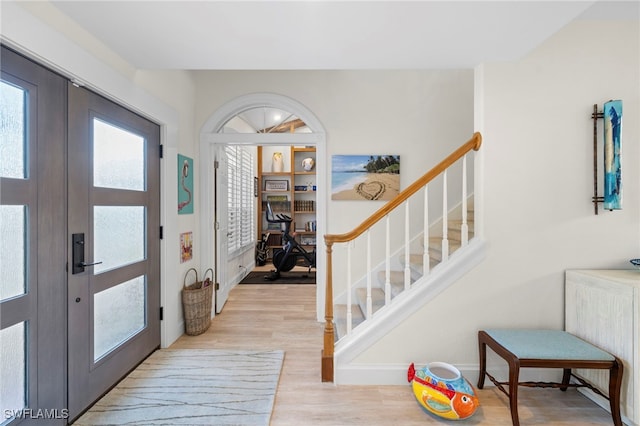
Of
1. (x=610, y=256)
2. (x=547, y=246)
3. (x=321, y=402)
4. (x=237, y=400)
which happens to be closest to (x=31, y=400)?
(x=237, y=400)

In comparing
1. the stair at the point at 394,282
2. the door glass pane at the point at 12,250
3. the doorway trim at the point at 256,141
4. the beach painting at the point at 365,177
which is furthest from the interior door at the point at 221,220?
the door glass pane at the point at 12,250

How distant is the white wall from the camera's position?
7.01ft

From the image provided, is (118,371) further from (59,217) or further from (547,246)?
(547,246)

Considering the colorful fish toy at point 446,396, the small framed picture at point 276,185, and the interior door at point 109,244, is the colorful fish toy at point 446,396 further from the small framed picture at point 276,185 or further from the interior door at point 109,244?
the small framed picture at point 276,185

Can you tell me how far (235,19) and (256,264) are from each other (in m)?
5.15

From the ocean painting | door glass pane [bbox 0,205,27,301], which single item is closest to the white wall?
the ocean painting

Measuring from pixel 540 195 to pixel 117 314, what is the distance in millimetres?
3206

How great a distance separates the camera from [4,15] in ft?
4.27

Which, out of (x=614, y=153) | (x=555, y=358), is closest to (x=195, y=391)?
(x=555, y=358)

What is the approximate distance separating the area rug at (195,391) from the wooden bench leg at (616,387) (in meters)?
2.01

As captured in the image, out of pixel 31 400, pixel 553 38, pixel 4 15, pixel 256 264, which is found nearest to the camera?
pixel 4 15

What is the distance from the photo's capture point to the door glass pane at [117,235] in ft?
6.48

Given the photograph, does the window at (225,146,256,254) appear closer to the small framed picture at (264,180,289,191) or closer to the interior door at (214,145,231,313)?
the interior door at (214,145,231,313)

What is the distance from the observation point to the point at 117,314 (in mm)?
2184
